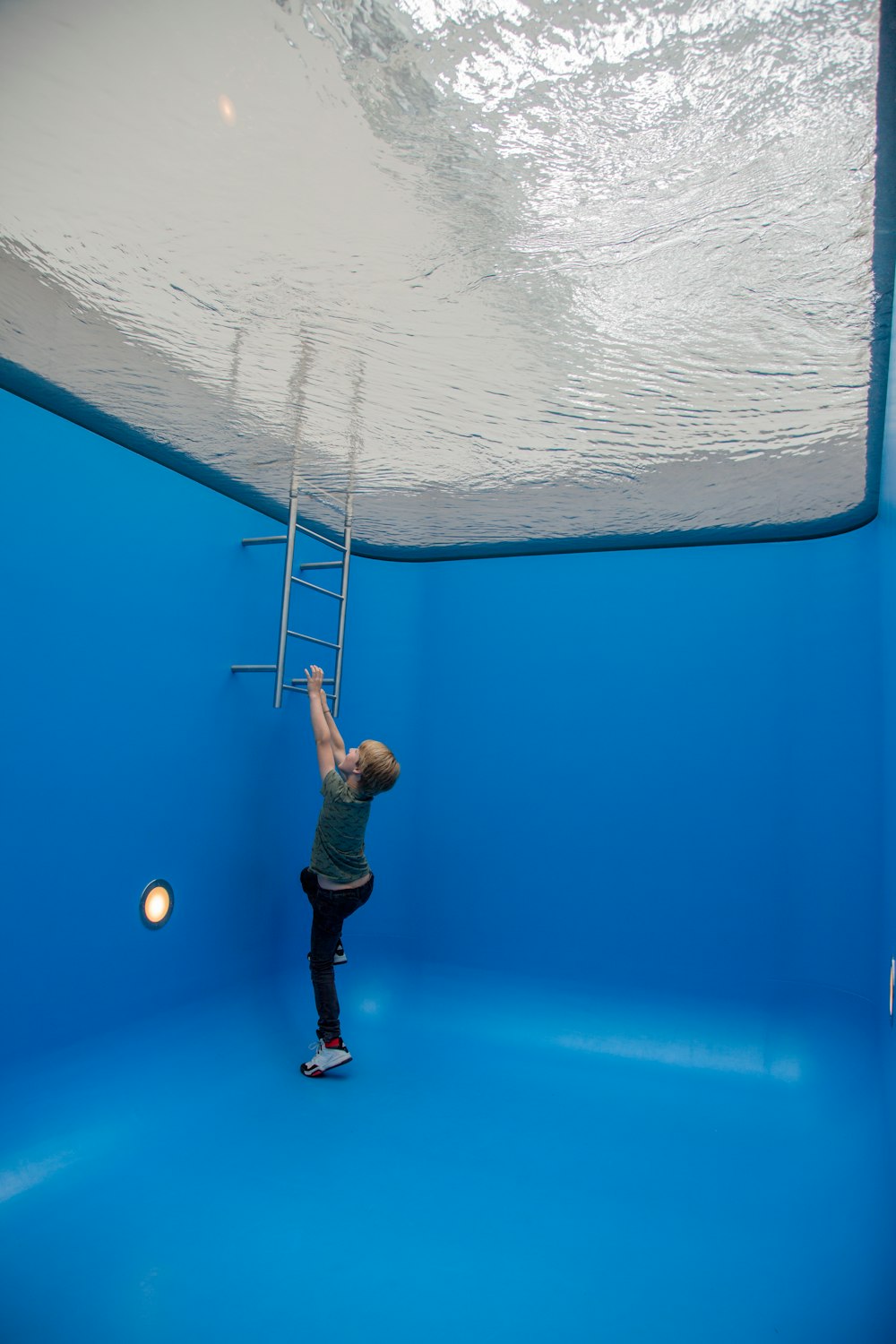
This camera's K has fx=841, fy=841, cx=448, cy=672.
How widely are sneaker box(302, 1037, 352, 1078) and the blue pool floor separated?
0.18 ft

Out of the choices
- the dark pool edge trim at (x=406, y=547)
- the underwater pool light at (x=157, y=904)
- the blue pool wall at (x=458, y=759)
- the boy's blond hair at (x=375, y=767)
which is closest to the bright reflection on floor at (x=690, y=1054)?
the blue pool wall at (x=458, y=759)

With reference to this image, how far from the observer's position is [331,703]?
4141mm

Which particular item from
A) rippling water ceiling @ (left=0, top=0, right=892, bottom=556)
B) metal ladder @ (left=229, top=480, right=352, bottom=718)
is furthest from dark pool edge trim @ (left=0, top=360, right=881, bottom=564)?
metal ladder @ (left=229, top=480, right=352, bottom=718)

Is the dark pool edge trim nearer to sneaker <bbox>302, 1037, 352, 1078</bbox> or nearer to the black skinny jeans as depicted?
the black skinny jeans

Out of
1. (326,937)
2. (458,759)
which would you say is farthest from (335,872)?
(458,759)

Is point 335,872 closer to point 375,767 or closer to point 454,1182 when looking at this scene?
point 375,767

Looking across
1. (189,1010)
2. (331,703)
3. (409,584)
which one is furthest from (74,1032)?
(409,584)

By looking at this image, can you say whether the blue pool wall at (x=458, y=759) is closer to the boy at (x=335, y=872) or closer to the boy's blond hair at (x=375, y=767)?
the boy at (x=335, y=872)

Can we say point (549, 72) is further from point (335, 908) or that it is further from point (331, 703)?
point (331, 703)

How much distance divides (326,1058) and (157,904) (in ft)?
2.82

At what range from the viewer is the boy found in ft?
10.2

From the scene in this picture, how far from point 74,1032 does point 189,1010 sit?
56 cm

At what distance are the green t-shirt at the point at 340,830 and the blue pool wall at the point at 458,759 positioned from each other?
63 centimetres

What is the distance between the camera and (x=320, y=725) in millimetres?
3330
